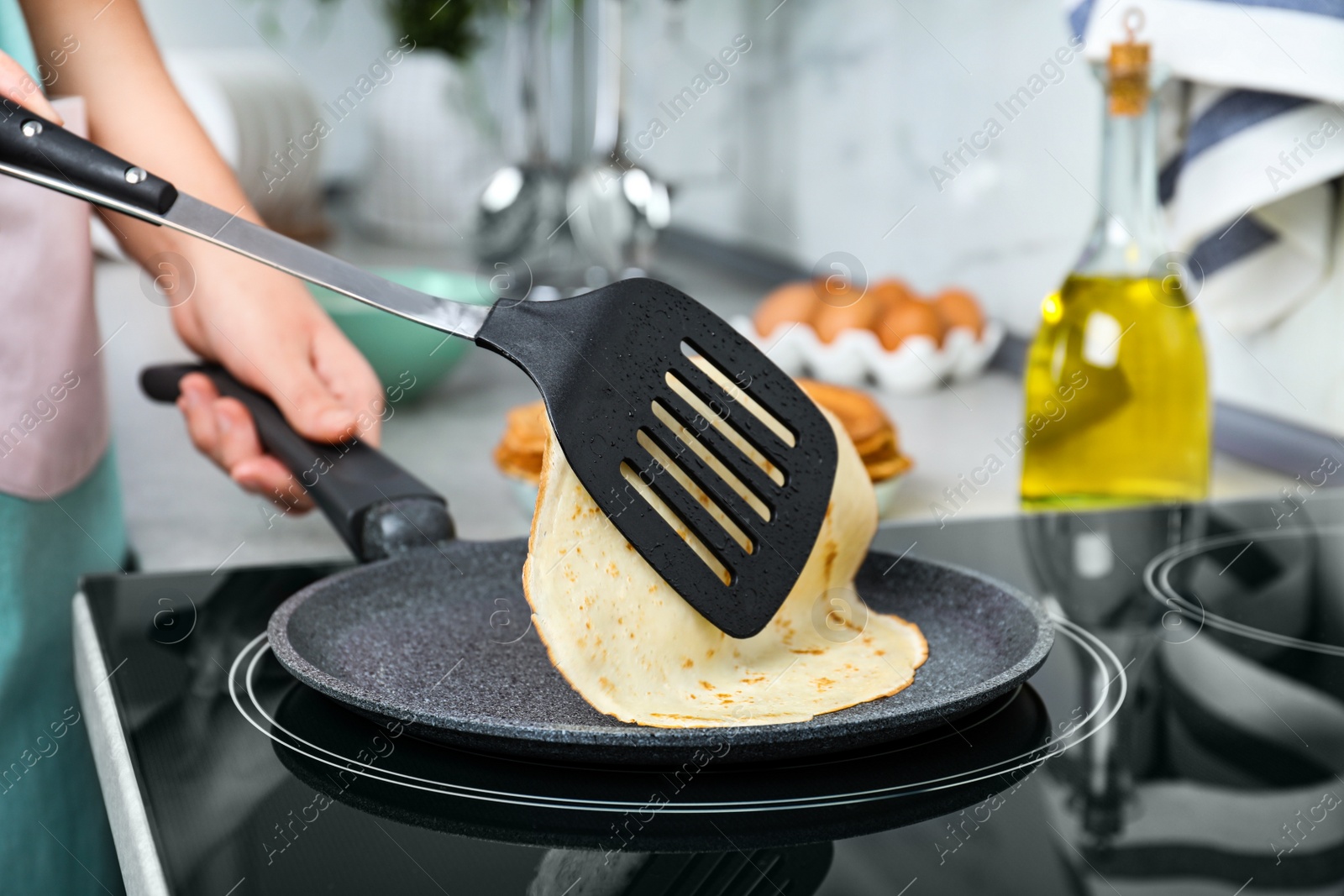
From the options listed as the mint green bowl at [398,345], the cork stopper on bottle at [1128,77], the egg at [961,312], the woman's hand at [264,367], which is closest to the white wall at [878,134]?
the egg at [961,312]

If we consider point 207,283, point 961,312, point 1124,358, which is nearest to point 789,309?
point 961,312

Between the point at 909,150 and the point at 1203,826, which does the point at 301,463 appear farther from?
the point at 909,150

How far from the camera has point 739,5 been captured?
1.93 m

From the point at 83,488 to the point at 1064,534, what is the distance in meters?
0.57

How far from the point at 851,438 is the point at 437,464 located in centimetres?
36

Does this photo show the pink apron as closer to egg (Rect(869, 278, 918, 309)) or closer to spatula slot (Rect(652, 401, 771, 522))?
spatula slot (Rect(652, 401, 771, 522))

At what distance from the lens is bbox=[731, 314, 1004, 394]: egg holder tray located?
3.99 ft

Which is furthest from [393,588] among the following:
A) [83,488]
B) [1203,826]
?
[1203,826]

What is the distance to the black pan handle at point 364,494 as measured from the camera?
1.99 ft

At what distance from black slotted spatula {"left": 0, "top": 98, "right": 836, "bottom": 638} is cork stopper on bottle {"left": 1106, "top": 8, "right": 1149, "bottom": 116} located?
0.43m

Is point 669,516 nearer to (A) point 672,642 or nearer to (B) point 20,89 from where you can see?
(A) point 672,642

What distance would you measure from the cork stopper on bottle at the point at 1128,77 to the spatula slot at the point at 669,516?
50cm

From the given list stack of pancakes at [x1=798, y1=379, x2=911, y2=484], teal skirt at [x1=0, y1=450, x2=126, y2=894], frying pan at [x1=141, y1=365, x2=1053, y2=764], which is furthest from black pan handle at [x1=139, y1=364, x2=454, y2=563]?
stack of pancakes at [x1=798, y1=379, x2=911, y2=484]

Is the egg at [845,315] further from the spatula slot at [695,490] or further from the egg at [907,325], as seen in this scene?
the spatula slot at [695,490]
